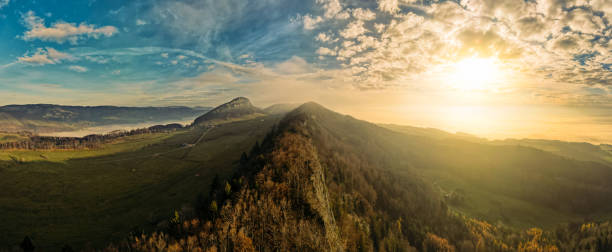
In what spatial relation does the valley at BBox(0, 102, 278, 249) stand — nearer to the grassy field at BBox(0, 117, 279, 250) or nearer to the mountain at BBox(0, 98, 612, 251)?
the grassy field at BBox(0, 117, 279, 250)

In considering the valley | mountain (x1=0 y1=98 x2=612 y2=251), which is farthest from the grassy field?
mountain (x1=0 y1=98 x2=612 y2=251)

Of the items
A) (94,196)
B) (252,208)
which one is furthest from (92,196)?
(252,208)

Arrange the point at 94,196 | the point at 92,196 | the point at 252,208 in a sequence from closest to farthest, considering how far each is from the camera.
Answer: the point at 252,208
the point at 94,196
the point at 92,196

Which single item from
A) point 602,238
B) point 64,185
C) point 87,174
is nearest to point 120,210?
point 64,185

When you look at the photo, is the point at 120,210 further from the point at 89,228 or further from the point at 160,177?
the point at 160,177

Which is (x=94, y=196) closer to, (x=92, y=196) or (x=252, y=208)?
(x=92, y=196)

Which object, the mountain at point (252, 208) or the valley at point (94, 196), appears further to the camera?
the valley at point (94, 196)

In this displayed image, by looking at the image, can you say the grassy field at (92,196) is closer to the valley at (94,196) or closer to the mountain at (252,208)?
the valley at (94,196)

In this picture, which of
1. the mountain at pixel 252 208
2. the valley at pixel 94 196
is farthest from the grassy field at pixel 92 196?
the mountain at pixel 252 208
